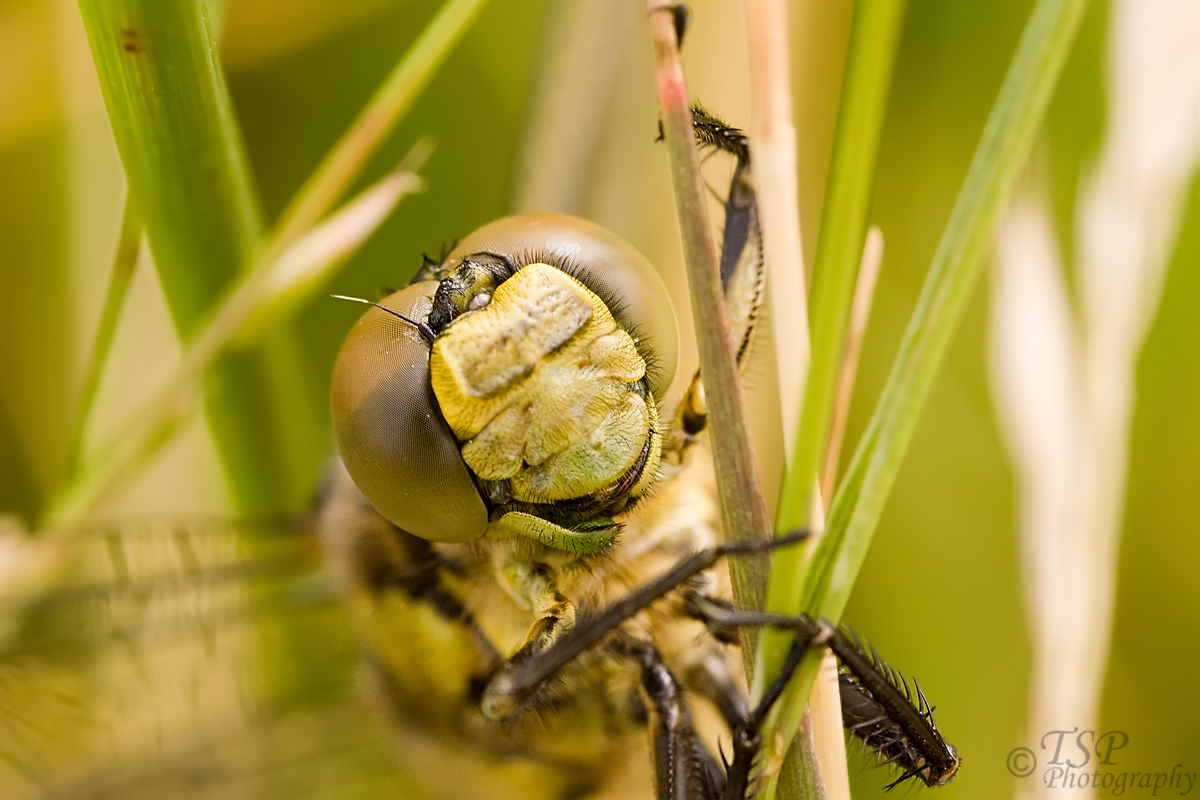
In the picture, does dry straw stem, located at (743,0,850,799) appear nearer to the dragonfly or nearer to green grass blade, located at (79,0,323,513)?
the dragonfly

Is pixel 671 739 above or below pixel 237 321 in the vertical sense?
below

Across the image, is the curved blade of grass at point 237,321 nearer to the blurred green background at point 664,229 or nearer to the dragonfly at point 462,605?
the dragonfly at point 462,605

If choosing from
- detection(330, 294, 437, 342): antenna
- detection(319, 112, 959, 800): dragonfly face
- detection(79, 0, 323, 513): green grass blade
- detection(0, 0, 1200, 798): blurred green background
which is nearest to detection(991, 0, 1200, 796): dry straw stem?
detection(0, 0, 1200, 798): blurred green background

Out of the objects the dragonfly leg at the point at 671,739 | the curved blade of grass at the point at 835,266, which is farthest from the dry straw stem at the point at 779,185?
the dragonfly leg at the point at 671,739

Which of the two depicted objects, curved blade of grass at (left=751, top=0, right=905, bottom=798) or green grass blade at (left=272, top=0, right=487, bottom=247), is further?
green grass blade at (left=272, top=0, right=487, bottom=247)

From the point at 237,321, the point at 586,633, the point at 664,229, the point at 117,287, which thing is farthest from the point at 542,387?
the point at 664,229

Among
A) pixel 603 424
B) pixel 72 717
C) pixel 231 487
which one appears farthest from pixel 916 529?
pixel 72 717

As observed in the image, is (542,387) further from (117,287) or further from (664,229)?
(664,229)
